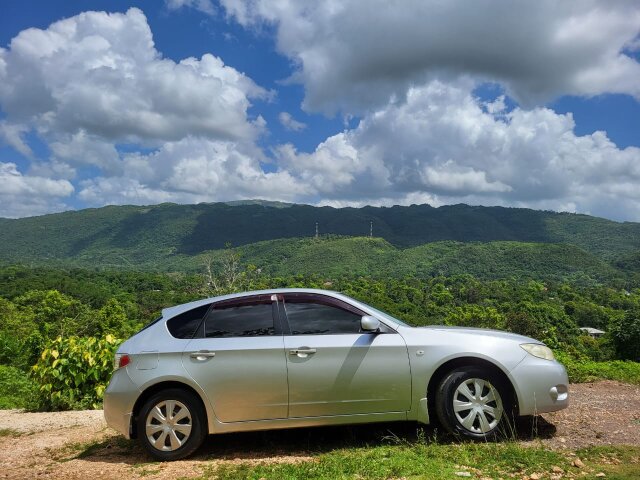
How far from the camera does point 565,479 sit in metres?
3.77

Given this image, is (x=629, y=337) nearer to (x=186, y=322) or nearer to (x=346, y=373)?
(x=346, y=373)

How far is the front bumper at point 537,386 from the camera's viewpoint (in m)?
4.79

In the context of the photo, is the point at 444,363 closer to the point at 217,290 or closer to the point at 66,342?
the point at 66,342

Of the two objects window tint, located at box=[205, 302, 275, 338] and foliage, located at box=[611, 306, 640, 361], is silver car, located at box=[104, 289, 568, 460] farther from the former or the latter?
foliage, located at box=[611, 306, 640, 361]

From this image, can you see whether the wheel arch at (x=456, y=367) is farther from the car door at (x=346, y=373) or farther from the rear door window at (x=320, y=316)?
the rear door window at (x=320, y=316)

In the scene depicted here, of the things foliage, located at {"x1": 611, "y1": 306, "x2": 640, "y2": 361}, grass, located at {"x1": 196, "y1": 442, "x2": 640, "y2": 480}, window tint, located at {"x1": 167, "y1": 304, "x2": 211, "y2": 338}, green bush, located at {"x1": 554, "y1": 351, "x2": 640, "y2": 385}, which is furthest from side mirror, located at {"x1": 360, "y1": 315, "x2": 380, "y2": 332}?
foliage, located at {"x1": 611, "y1": 306, "x2": 640, "y2": 361}

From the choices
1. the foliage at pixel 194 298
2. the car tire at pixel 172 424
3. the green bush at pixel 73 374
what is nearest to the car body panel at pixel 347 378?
the car tire at pixel 172 424

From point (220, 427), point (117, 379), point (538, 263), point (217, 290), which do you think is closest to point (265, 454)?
point (220, 427)

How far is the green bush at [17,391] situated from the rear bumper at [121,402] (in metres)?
4.38

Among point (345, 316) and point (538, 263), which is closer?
point (345, 316)

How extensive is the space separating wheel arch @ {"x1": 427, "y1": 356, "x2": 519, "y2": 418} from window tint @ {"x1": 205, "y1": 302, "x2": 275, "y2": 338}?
1683 mm

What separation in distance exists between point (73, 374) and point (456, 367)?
20.4ft

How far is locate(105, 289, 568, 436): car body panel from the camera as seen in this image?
15.5 ft

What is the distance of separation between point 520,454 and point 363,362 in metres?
1.55
